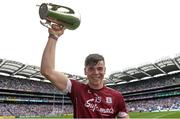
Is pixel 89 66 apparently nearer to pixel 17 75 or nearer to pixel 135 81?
pixel 17 75

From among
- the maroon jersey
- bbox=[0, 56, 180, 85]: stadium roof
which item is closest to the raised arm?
the maroon jersey

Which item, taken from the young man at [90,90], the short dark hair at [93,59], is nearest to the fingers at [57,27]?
the young man at [90,90]

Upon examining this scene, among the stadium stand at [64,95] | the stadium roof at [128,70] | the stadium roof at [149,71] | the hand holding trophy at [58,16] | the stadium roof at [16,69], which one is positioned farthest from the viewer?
the stadium stand at [64,95]

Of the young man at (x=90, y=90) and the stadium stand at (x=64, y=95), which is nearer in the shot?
the young man at (x=90, y=90)

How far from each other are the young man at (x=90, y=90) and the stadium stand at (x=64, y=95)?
64.4 m

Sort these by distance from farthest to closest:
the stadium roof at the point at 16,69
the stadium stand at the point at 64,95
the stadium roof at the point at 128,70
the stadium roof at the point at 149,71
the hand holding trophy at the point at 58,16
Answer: the stadium stand at the point at 64,95 < the stadium roof at the point at 149,71 < the stadium roof at the point at 128,70 < the stadium roof at the point at 16,69 < the hand holding trophy at the point at 58,16

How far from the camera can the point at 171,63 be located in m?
69.9

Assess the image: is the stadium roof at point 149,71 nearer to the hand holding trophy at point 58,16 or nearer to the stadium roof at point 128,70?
the stadium roof at point 128,70

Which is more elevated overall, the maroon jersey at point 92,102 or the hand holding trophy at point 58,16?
the hand holding trophy at point 58,16

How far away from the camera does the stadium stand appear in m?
74.2

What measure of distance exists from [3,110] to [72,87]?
7404cm

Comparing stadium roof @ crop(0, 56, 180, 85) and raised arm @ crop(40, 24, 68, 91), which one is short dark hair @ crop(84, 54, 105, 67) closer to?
raised arm @ crop(40, 24, 68, 91)

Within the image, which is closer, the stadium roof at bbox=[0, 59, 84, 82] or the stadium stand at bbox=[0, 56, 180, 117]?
the stadium roof at bbox=[0, 59, 84, 82]

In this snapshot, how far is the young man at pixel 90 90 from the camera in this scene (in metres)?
3.47
